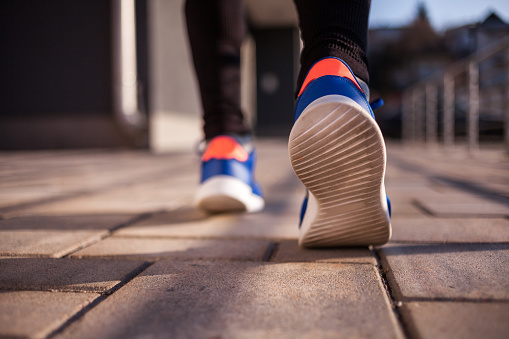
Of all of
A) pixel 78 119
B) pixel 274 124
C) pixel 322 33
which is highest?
pixel 322 33

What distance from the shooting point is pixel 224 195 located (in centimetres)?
Result: 104

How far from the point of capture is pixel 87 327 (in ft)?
1.42

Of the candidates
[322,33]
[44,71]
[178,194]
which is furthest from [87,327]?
[44,71]

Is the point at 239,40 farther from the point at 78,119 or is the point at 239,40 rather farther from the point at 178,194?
the point at 78,119

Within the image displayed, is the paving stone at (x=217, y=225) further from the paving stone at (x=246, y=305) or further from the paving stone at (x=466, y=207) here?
the paving stone at (x=466, y=207)

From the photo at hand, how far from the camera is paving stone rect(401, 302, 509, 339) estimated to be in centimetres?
40

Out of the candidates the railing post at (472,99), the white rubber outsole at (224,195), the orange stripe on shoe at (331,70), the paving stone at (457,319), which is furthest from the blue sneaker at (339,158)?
the railing post at (472,99)

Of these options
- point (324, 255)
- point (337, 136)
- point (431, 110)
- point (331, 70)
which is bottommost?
point (431, 110)

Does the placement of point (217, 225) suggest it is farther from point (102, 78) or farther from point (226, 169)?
point (102, 78)

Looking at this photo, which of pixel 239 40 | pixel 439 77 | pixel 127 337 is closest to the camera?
pixel 127 337

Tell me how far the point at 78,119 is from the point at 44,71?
0.85 metres

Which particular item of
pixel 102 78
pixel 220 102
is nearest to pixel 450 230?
pixel 220 102

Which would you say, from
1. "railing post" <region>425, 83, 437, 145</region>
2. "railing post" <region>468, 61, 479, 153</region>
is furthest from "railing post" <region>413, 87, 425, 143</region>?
"railing post" <region>468, 61, 479, 153</region>

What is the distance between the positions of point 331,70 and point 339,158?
6.3 inches
